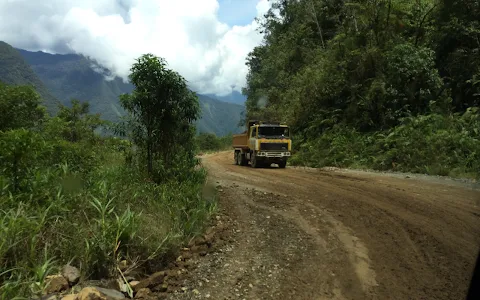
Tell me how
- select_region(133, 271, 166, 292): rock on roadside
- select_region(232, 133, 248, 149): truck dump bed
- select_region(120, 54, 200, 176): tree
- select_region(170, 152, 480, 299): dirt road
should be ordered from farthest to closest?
select_region(232, 133, 248, 149): truck dump bed → select_region(120, 54, 200, 176): tree → select_region(133, 271, 166, 292): rock on roadside → select_region(170, 152, 480, 299): dirt road

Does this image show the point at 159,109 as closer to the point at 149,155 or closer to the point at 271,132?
the point at 149,155

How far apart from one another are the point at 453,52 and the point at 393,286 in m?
18.2

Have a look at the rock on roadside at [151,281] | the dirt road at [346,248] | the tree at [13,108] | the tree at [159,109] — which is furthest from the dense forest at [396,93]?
the tree at [13,108]

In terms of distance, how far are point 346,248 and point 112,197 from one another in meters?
4.14

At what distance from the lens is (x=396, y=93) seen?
62.6 ft

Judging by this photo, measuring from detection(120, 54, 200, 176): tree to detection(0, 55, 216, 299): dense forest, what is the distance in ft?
0.08

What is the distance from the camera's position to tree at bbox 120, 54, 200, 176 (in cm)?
930

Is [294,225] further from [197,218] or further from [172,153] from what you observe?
[172,153]

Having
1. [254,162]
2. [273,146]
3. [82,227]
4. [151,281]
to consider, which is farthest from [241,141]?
[151,281]

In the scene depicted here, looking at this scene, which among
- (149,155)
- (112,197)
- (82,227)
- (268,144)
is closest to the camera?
(82,227)

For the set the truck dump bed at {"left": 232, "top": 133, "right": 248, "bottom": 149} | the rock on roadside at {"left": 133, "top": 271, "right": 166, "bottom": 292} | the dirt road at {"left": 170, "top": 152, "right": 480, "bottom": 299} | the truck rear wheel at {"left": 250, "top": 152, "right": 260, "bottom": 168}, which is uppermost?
the truck dump bed at {"left": 232, "top": 133, "right": 248, "bottom": 149}

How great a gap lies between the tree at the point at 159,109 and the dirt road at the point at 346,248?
2.05 metres

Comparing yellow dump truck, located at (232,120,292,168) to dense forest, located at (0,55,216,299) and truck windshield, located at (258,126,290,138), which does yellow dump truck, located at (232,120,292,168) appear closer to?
truck windshield, located at (258,126,290,138)

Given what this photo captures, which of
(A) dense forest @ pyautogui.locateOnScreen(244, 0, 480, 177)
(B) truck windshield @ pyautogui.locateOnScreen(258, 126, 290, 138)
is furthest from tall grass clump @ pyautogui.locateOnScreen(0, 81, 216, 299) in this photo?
(B) truck windshield @ pyautogui.locateOnScreen(258, 126, 290, 138)
